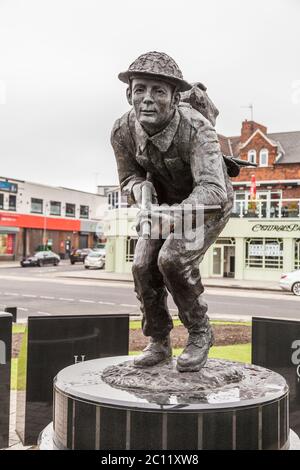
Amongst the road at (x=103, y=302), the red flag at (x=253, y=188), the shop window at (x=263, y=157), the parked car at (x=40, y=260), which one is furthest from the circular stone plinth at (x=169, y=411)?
the parked car at (x=40, y=260)

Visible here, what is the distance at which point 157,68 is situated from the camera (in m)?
3.83

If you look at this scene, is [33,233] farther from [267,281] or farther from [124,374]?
[124,374]

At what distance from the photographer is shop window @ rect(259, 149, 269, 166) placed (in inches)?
1391

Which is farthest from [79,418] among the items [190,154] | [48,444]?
[190,154]

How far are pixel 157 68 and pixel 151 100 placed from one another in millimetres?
235

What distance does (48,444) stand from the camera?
3.99 m

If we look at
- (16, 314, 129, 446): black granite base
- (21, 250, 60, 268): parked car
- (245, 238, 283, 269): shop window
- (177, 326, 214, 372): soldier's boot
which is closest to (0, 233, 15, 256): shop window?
(21, 250, 60, 268): parked car

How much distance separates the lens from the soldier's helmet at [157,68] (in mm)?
3818

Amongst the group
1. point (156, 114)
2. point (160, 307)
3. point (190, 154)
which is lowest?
point (160, 307)

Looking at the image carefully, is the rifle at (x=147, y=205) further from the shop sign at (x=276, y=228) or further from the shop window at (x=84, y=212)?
the shop window at (x=84, y=212)

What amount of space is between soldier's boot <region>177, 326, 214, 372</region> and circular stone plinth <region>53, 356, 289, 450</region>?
0.21 ft

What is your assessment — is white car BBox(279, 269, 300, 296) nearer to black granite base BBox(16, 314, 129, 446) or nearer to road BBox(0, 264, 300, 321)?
road BBox(0, 264, 300, 321)

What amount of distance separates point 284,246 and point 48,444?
26816 mm
